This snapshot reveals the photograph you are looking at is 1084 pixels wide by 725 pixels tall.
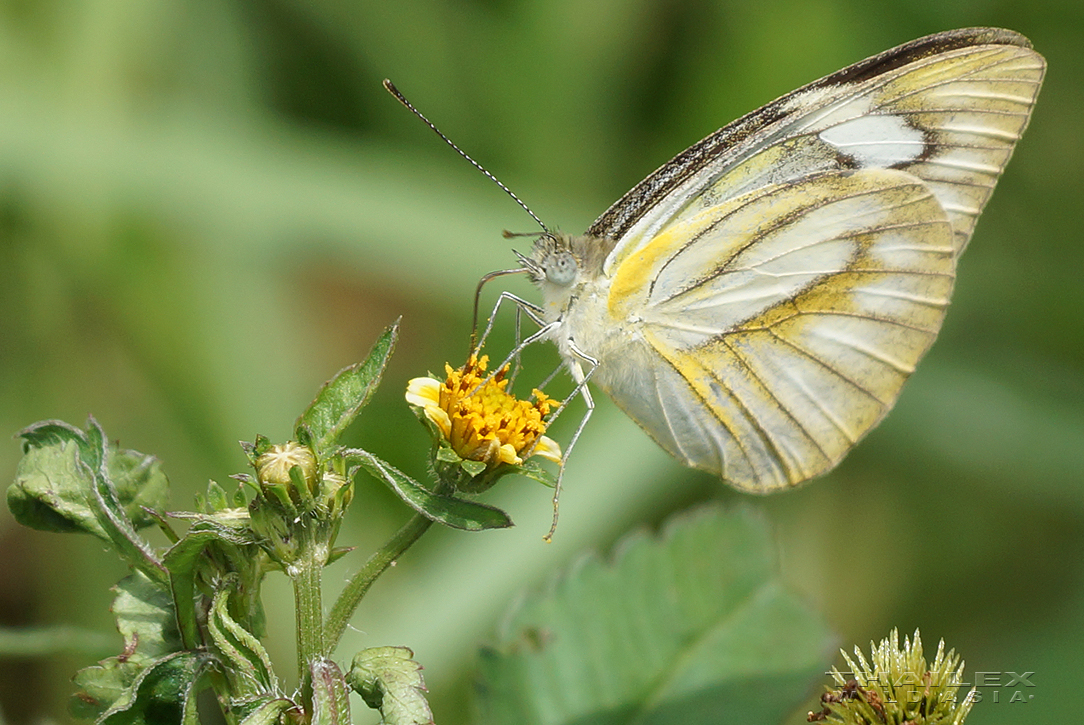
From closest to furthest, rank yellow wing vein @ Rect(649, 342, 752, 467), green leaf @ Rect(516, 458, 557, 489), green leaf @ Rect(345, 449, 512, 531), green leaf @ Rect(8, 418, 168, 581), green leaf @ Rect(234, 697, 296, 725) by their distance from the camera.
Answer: green leaf @ Rect(234, 697, 296, 725)
green leaf @ Rect(345, 449, 512, 531)
green leaf @ Rect(8, 418, 168, 581)
green leaf @ Rect(516, 458, 557, 489)
yellow wing vein @ Rect(649, 342, 752, 467)

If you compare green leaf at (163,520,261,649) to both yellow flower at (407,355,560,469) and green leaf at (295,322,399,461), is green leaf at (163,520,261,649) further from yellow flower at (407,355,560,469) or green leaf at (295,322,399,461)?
yellow flower at (407,355,560,469)

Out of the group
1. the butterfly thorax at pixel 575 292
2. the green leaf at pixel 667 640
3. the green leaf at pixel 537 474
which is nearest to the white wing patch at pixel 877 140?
the butterfly thorax at pixel 575 292

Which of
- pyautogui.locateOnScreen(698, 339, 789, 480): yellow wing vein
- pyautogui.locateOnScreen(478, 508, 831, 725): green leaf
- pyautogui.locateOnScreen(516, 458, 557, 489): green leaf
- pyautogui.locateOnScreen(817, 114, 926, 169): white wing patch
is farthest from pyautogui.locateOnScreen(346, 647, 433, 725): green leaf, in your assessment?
pyautogui.locateOnScreen(817, 114, 926, 169): white wing patch

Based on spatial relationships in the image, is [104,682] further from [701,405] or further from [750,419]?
[750,419]

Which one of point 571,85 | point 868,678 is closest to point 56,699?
point 868,678

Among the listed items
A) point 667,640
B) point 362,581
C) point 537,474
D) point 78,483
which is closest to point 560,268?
point 537,474

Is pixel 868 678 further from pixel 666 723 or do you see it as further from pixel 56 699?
pixel 56 699
